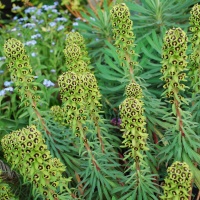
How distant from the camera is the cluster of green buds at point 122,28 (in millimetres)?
2240

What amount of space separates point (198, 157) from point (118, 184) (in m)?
0.48

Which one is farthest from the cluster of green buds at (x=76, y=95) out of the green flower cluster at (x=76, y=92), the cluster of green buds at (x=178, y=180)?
the cluster of green buds at (x=178, y=180)

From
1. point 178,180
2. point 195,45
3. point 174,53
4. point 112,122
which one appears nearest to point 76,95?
point 174,53

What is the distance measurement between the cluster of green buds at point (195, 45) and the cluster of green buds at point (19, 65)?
0.87 m

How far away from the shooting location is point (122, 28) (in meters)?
2.29

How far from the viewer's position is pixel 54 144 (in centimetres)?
254

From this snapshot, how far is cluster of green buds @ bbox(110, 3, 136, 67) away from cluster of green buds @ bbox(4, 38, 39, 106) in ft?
1.65

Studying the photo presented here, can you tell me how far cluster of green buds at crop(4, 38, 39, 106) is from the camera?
2.19 m

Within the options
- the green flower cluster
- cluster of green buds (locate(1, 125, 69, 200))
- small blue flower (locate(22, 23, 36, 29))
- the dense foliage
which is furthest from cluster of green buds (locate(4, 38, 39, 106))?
small blue flower (locate(22, 23, 36, 29))

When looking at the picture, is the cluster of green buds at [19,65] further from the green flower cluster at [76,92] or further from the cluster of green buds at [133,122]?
the cluster of green buds at [133,122]

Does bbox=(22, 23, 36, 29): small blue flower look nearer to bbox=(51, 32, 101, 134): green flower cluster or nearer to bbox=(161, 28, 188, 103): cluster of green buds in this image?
bbox=(51, 32, 101, 134): green flower cluster

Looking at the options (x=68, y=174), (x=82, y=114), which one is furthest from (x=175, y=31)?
(x=68, y=174)

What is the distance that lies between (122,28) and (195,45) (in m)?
0.40

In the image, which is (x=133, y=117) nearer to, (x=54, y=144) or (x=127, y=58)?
(x=127, y=58)
